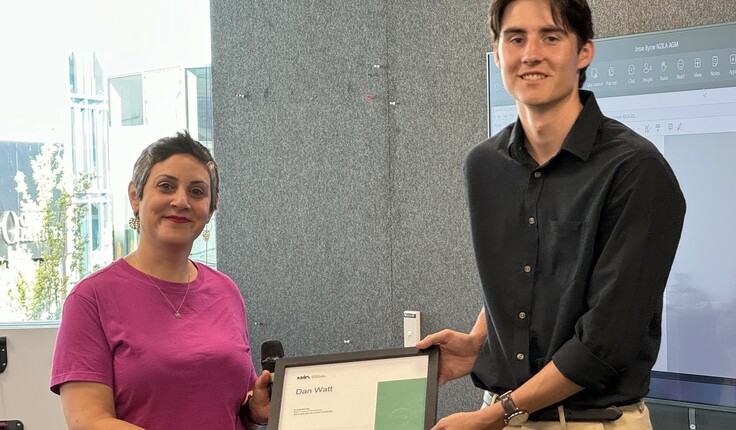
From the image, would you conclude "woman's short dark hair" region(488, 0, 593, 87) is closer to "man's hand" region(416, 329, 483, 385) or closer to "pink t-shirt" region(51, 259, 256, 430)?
"man's hand" region(416, 329, 483, 385)

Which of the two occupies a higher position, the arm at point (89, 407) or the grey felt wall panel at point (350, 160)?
the grey felt wall panel at point (350, 160)

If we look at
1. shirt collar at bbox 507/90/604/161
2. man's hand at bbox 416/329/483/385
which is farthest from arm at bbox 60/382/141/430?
shirt collar at bbox 507/90/604/161

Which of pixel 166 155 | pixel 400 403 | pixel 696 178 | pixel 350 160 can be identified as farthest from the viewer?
pixel 350 160

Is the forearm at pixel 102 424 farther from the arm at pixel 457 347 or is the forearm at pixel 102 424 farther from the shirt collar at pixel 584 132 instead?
the shirt collar at pixel 584 132

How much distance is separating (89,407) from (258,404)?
392 millimetres

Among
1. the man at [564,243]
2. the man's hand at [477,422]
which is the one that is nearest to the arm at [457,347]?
the man at [564,243]

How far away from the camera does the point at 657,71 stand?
7.89 ft

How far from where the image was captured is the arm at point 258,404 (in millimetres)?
2027

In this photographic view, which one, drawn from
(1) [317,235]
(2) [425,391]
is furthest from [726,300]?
(1) [317,235]

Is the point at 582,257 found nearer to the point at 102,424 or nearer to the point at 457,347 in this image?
the point at 457,347

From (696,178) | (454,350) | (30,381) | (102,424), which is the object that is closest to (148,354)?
(102,424)

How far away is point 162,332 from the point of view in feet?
6.31

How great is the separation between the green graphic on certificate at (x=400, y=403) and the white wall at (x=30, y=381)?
1.54m

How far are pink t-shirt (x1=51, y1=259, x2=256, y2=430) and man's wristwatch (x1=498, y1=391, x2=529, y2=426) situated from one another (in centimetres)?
67
